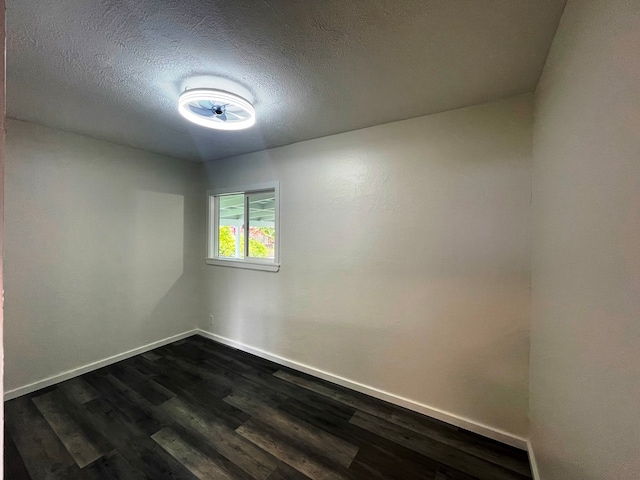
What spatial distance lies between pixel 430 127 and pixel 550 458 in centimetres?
212

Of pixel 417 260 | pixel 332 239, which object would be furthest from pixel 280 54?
pixel 417 260

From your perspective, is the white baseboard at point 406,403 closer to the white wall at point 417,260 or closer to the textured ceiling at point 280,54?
the white wall at point 417,260

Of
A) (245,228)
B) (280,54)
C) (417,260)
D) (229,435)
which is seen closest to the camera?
(280,54)

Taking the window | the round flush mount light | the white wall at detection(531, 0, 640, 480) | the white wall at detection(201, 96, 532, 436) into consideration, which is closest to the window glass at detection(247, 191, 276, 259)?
the window

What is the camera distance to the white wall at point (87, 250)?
218 centimetres

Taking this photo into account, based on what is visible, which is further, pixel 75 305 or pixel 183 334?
pixel 183 334

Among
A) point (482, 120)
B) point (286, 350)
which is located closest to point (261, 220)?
point (286, 350)

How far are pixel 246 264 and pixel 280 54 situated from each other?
225 cm

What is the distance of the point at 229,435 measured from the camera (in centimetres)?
178

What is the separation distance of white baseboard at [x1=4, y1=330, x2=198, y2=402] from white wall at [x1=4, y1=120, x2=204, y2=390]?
44 mm

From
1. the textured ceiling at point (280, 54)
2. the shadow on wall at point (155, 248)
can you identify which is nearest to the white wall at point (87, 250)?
the shadow on wall at point (155, 248)

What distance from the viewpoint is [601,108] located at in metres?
0.78

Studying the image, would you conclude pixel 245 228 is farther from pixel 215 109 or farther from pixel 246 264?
pixel 215 109

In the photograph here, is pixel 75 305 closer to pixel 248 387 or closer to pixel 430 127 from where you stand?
pixel 248 387
